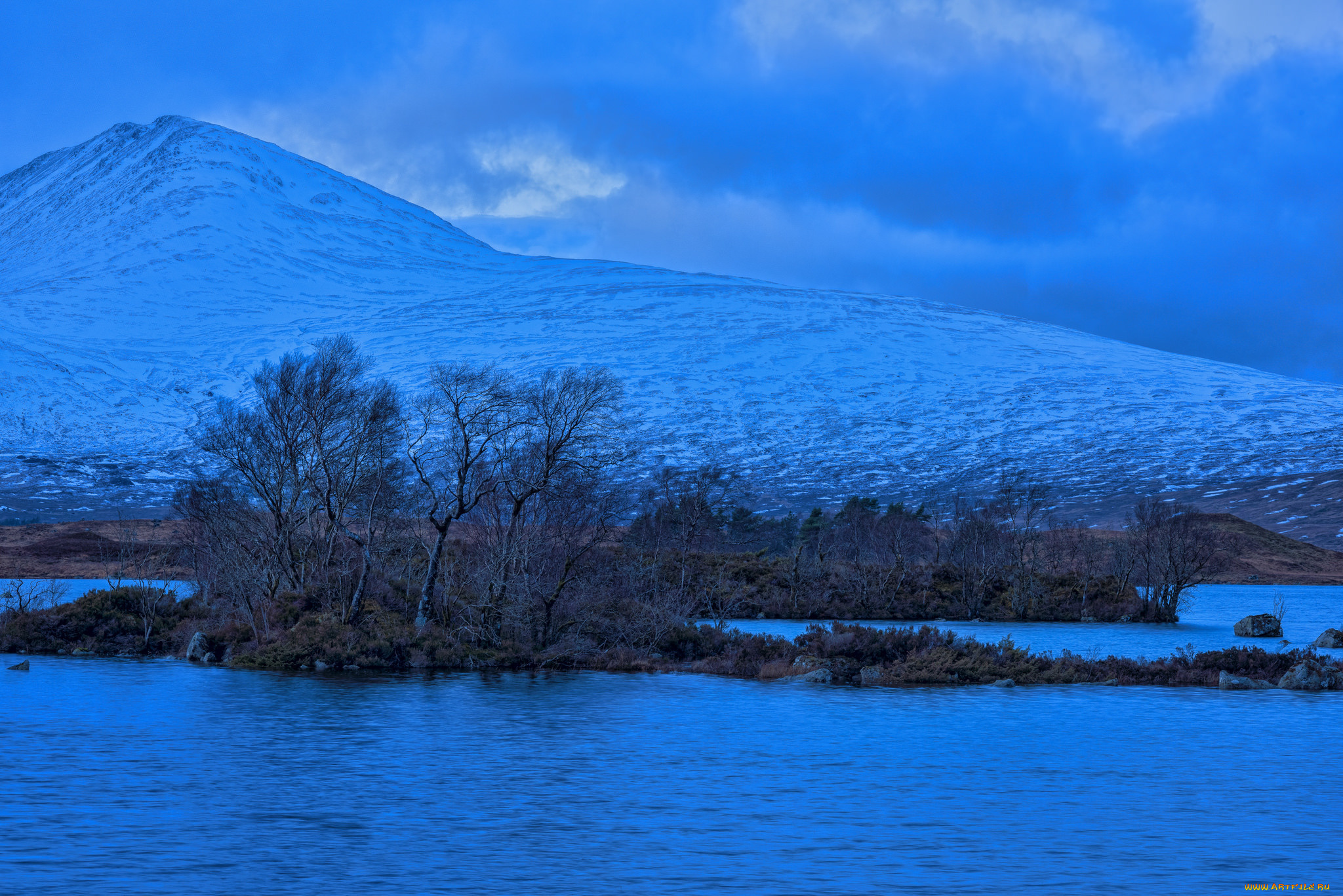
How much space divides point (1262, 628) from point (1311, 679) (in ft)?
45.5

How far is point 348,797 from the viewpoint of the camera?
47.4 feet

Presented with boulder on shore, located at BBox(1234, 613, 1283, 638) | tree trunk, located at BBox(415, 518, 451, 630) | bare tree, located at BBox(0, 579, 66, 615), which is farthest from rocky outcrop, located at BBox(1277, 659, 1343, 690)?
bare tree, located at BBox(0, 579, 66, 615)

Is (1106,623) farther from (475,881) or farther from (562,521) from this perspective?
(475,881)

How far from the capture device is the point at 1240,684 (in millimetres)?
26875

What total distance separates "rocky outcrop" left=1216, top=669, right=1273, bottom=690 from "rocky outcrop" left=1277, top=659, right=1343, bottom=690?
37cm

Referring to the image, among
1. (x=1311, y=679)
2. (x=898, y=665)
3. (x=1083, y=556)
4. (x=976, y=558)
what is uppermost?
(x=1083, y=556)

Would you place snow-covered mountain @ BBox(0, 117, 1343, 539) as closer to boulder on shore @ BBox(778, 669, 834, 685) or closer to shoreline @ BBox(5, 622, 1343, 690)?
shoreline @ BBox(5, 622, 1343, 690)

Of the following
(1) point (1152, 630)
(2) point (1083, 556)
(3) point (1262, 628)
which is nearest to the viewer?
(3) point (1262, 628)

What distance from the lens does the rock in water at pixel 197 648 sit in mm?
30203

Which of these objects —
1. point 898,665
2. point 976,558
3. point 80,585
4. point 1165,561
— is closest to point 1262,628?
point 1165,561

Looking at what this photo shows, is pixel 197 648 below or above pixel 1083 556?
below

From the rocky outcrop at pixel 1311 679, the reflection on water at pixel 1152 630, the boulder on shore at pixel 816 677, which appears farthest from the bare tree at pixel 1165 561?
the boulder on shore at pixel 816 677

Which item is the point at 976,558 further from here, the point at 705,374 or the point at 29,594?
the point at 705,374

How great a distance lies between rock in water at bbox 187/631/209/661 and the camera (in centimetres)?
3020
